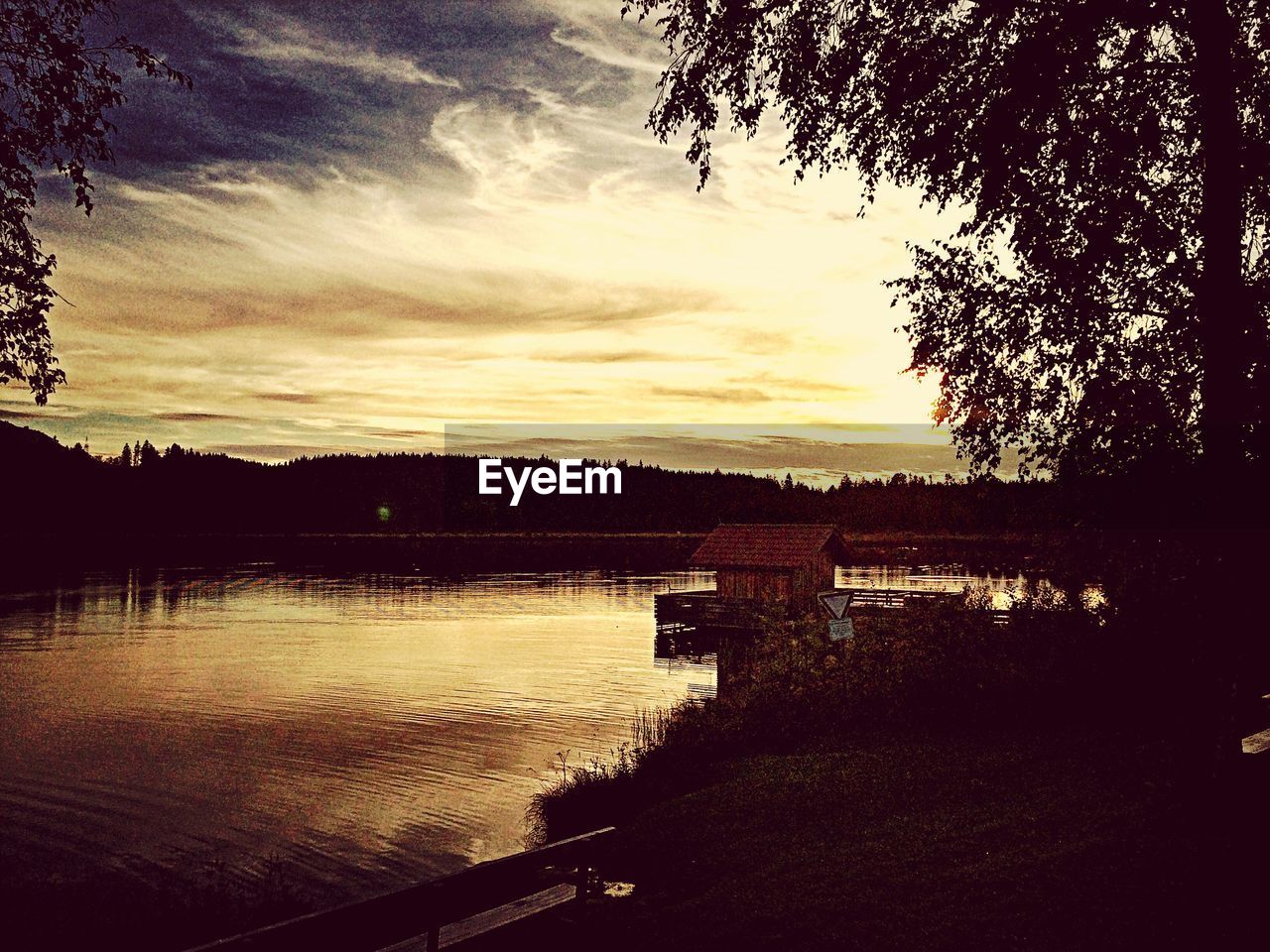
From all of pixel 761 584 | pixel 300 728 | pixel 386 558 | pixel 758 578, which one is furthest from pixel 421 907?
pixel 386 558

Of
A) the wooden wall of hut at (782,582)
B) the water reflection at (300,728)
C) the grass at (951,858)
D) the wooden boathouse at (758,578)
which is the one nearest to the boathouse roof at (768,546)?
the wooden boathouse at (758,578)

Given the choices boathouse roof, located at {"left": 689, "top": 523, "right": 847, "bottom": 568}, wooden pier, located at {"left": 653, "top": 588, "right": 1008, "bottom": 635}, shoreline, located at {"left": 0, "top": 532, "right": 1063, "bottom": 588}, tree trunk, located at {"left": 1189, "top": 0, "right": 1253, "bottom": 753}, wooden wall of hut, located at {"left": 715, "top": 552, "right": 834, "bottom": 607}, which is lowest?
shoreline, located at {"left": 0, "top": 532, "right": 1063, "bottom": 588}

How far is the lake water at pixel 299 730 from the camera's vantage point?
2003 centimetres

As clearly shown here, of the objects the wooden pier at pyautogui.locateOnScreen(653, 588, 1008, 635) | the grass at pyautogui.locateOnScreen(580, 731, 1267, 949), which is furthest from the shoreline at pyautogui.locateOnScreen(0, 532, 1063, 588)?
the grass at pyautogui.locateOnScreen(580, 731, 1267, 949)

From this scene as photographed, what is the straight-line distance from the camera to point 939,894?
897 centimetres

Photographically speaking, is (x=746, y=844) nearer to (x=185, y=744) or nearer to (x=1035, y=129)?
(x=1035, y=129)

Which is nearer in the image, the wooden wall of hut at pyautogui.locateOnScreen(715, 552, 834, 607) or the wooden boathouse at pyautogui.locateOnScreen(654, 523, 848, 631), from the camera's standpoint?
the wooden boathouse at pyautogui.locateOnScreen(654, 523, 848, 631)

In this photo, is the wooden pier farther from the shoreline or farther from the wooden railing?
the shoreline

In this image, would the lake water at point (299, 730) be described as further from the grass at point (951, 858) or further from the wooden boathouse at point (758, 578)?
the grass at point (951, 858)

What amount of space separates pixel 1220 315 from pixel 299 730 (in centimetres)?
3222

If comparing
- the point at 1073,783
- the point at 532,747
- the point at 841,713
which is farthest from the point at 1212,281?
the point at 532,747

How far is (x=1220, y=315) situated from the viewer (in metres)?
9.97

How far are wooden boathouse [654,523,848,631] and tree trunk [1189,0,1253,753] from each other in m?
40.6

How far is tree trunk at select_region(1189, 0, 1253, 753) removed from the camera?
32.6 feet
